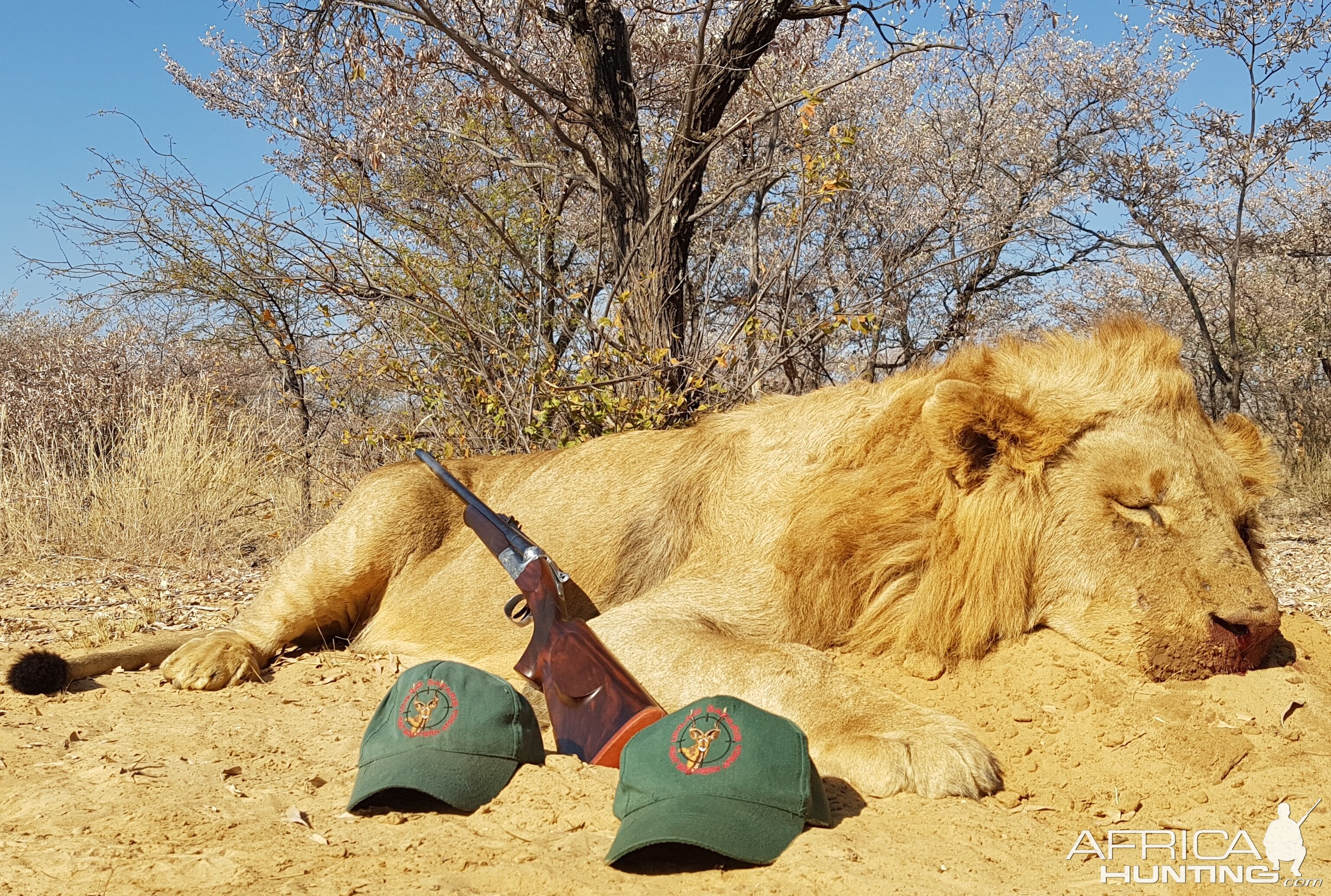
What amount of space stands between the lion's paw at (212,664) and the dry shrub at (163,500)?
3.79 m

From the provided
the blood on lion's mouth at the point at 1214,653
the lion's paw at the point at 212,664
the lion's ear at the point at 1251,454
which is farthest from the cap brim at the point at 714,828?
the lion's paw at the point at 212,664

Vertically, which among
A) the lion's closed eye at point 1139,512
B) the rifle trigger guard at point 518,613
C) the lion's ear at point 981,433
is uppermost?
the lion's ear at point 981,433

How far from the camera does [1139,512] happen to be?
3.64 metres

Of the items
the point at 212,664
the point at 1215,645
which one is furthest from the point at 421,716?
the point at 1215,645

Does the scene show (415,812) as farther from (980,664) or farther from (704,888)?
(980,664)

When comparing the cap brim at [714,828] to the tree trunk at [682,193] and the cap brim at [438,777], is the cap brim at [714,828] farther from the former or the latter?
the tree trunk at [682,193]

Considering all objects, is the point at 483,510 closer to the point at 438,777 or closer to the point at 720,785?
the point at 438,777

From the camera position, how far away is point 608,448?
5.52 metres

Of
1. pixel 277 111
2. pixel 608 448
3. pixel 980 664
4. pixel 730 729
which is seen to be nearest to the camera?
pixel 730 729

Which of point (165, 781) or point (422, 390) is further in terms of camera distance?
point (422, 390)

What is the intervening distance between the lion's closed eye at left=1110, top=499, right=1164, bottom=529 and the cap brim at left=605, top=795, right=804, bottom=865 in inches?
67.8

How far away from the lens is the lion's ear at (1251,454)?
4.08 metres

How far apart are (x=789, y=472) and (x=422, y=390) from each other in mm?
4895

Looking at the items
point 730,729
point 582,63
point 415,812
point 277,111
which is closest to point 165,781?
point 415,812
